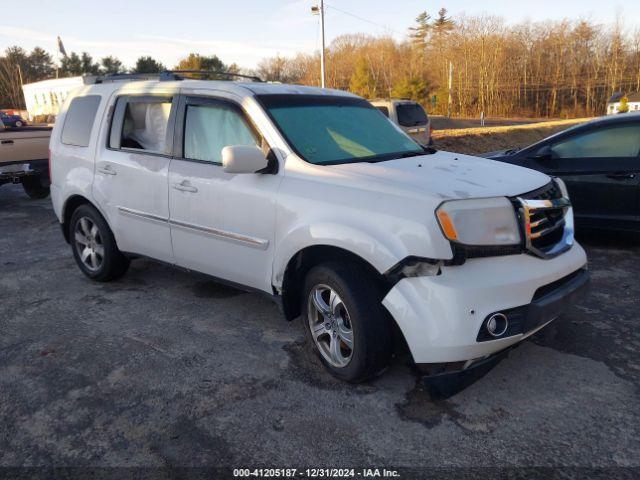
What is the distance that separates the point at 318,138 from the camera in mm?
3666

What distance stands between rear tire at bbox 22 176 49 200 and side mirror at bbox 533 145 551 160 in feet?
29.3

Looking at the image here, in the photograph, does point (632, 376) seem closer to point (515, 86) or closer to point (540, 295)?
point (540, 295)

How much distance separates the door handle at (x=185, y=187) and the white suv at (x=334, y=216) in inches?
1.7

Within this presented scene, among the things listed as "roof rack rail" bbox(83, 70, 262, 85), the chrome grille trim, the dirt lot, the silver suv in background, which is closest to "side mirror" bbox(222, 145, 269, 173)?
"roof rack rail" bbox(83, 70, 262, 85)

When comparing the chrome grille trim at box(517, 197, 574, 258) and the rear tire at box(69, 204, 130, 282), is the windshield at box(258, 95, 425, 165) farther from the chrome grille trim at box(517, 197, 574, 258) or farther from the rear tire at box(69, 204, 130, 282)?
the rear tire at box(69, 204, 130, 282)

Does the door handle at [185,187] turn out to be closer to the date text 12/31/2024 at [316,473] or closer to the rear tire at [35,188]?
the date text 12/31/2024 at [316,473]

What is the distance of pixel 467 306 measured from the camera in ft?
8.65

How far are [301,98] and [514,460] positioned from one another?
279 centimetres

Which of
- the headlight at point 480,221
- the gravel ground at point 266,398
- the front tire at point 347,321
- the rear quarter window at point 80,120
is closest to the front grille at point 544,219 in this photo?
the headlight at point 480,221

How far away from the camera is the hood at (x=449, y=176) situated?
290 centimetres

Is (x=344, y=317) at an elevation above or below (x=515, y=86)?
below

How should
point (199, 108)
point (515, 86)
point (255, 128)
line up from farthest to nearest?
point (515, 86), point (199, 108), point (255, 128)

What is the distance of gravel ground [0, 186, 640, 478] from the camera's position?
256 centimetres

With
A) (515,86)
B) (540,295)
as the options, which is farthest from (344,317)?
(515,86)
